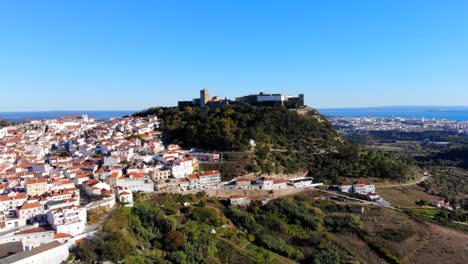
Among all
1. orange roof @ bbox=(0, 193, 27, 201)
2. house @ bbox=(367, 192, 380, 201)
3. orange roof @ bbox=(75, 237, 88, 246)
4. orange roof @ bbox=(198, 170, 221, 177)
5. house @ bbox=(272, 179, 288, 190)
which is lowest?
house @ bbox=(367, 192, 380, 201)

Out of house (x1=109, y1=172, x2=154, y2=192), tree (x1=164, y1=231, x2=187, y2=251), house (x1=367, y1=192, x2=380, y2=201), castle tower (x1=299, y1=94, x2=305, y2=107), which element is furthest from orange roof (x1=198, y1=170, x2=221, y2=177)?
castle tower (x1=299, y1=94, x2=305, y2=107)

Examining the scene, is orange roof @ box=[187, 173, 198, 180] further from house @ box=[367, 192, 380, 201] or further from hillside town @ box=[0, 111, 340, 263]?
house @ box=[367, 192, 380, 201]

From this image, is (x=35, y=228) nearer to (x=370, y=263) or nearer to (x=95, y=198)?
(x=95, y=198)

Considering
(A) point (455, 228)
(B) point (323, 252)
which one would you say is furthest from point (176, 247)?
(A) point (455, 228)

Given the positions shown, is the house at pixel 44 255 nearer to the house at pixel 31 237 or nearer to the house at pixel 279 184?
the house at pixel 31 237

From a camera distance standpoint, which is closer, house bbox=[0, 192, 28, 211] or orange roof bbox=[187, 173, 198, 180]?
house bbox=[0, 192, 28, 211]

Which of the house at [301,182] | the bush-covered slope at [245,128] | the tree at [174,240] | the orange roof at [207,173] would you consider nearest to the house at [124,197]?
the tree at [174,240]

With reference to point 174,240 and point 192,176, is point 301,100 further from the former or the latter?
point 174,240
